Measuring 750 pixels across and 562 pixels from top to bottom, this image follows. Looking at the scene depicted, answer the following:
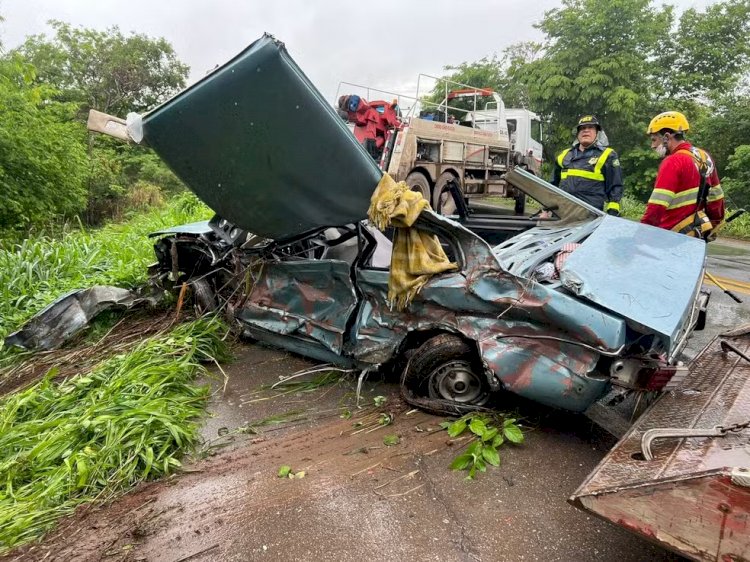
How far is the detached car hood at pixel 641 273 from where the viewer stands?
217 cm

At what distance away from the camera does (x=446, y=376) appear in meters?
2.70

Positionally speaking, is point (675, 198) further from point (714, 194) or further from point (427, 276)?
point (427, 276)

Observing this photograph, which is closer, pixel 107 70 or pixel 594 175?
pixel 594 175

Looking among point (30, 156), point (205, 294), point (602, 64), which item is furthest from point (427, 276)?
point (602, 64)

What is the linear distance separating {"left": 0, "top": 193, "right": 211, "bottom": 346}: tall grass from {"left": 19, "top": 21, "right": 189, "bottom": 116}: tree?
19.3m

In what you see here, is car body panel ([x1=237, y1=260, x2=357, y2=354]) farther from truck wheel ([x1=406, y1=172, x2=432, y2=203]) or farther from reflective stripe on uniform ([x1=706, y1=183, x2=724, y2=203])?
truck wheel ([x1=406, y1=172, x2=432, y2=203])

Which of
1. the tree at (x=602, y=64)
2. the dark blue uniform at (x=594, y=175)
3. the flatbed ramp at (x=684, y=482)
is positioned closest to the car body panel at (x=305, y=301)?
the flatbed ramp at (x=684, y=482)

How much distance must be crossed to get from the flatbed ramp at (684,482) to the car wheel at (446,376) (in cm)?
89

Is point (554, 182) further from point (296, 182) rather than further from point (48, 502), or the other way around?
point (48, 502)

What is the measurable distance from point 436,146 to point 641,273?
641 cm

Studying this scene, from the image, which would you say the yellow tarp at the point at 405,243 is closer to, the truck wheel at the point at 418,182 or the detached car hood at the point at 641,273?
the detached car hood at the point at 641,273

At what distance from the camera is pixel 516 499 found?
2.13 metres

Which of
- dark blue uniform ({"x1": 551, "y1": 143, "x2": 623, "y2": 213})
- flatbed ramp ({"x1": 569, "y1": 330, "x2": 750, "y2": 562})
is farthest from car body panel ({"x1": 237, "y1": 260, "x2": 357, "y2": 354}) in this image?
dark blue uniform ({"x1": 551, "y1": 143, "x2": 623, "y2": 213})

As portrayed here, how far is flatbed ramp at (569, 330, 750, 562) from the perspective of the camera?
51.5 inches
